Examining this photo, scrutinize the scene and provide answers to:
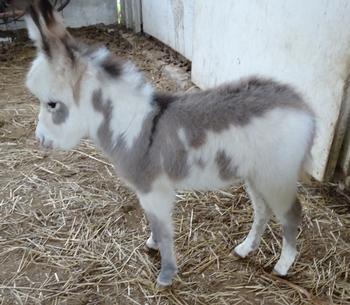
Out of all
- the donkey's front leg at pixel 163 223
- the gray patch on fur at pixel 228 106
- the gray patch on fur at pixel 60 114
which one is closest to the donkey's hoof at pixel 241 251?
the donkey's front leg at pixel 163 223

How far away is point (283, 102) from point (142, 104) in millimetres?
539

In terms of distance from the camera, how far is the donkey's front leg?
1772mm

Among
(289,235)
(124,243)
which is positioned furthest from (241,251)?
(124,243)

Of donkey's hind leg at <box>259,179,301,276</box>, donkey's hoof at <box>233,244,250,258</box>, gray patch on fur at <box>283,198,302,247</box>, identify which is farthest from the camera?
donkey's hoof at <box>233,244,250,258</box>

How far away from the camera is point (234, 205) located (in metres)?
2.45

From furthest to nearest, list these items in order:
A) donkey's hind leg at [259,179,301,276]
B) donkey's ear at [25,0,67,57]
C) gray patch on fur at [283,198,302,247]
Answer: gray patch on fur at [283,198,302,247] → donkey's hind leg at [259,179,301,276] → donkey's ear at [25,0,67,57]

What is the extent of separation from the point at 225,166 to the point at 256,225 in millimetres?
516

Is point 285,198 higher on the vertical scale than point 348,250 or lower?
higher

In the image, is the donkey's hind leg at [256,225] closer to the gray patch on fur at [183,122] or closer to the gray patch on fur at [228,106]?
the gray patch on fur at [183,122]

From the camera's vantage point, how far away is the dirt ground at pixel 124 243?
1.94 m

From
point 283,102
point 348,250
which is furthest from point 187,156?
point 348,250

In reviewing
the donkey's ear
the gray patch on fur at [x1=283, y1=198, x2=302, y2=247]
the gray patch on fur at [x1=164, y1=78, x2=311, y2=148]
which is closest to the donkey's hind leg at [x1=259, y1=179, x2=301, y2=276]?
the gray patch on fur at [x1=283, y1=198, x2=302, y2=247]

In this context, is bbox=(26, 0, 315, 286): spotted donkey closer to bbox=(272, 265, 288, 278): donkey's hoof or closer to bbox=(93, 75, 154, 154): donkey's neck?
bbox=(93, 75, 154, 154): donkey's neck

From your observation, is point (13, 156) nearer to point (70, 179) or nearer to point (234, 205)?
point (70, 179)
